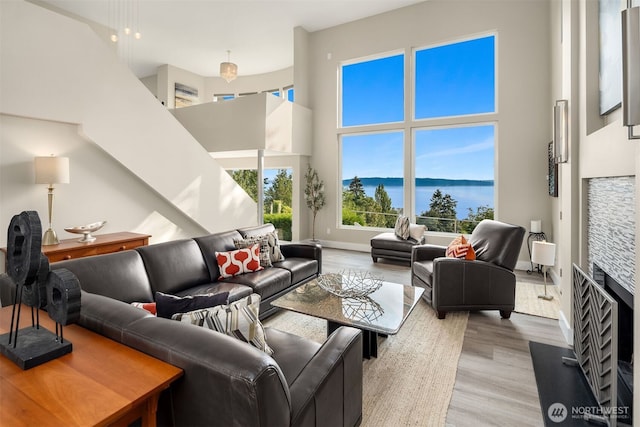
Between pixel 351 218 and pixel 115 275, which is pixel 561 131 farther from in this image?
pixel 351 218

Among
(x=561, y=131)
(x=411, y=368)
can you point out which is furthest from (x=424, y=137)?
(x=411, y=368)

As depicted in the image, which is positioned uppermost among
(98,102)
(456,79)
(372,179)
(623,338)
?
(456,79)

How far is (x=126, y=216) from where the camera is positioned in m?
4.62

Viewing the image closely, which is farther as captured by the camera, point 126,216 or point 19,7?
point 126,216

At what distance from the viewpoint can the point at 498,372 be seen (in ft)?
7.88

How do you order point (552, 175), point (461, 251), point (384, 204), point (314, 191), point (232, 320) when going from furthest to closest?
point (314, 191), point (384, 204), point (552, 175), point (461, 251), point (232, 320)

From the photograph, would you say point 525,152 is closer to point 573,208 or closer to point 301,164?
point 573,208

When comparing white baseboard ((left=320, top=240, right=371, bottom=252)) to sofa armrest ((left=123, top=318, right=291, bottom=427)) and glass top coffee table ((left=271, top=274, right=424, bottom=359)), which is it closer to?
glass top coffee table ((left=271, top=274, right=424, bottom=359))

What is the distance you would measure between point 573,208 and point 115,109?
5.14 meters

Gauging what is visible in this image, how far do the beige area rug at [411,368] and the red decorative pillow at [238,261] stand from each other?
22.7 inches

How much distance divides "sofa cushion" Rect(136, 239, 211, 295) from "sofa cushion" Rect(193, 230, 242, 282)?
4 centimetres

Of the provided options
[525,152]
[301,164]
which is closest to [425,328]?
[525,152]

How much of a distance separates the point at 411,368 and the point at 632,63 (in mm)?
2205

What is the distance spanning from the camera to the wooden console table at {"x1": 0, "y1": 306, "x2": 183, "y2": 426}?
3.03 ft
